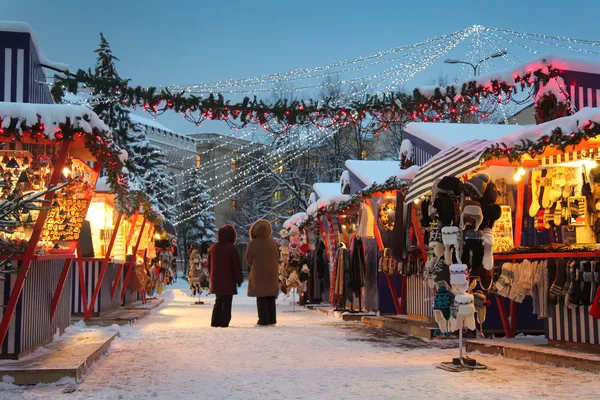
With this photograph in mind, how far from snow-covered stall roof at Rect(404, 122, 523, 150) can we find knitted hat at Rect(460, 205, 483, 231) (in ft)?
23.7

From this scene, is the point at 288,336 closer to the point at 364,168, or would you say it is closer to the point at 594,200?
the point at 594,200

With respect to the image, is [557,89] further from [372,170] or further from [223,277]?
[372,170]

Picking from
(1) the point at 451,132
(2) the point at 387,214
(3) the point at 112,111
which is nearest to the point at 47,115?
(2) the point at 387,214

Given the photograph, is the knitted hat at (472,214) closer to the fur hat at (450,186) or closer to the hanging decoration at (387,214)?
the fur hat at (450,186)

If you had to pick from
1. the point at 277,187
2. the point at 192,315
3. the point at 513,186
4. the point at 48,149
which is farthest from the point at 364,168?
the point at 277,187

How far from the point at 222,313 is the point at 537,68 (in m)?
7.26

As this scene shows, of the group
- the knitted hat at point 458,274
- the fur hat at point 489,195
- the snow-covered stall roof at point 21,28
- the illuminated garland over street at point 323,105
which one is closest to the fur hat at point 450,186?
the fur hat at point 489,195

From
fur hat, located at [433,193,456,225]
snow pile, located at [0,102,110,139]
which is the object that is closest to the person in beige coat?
fur hat, located at [433,193,456,225]

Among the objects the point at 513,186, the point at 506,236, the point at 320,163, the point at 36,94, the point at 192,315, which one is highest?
the point at 320,163

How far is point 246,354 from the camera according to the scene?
10172 mm

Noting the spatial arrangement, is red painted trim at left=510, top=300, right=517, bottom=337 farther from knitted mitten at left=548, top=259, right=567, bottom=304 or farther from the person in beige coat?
the person in beige coat

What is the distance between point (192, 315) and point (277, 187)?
1132 inches

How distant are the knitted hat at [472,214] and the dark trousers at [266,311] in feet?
23.4

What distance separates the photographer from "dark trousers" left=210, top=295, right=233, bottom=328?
1500cm
